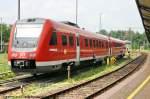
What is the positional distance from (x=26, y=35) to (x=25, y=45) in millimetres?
582

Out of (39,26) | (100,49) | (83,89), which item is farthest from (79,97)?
(100,49)

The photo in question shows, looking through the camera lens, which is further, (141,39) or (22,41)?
(141,39)

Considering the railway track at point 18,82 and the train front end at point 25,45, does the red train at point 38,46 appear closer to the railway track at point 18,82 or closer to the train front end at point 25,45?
the train front end at point 25,45

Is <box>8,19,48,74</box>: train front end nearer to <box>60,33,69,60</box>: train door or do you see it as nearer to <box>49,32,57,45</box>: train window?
<box>49,32,57,45</box>: train window

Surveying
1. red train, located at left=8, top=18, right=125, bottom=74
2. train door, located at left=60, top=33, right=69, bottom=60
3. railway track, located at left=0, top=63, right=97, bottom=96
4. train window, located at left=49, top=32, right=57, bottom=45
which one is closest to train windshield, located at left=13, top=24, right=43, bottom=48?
red train, located at left=8, top=18, right=125, bottom=74

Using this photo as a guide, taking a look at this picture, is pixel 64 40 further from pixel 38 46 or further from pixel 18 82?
pixel 18 82

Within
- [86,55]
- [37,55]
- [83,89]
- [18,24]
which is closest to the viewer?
[83,89]

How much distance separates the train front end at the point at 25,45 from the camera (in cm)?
2049

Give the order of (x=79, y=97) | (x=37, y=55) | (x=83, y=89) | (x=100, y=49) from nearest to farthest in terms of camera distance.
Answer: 1. (x=79, y=97)
2. (x=83, y=89)
3. (x=37, y=55)
4. (x=100, y=49)

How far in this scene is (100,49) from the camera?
1508 inches

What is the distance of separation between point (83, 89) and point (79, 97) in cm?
287

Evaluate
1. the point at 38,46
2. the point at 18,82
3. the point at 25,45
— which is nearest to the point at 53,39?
the point at 38,46

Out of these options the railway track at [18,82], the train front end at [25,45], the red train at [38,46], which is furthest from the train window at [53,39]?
the railway track at [18,82]

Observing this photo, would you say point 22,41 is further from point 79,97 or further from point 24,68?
point 79,97
